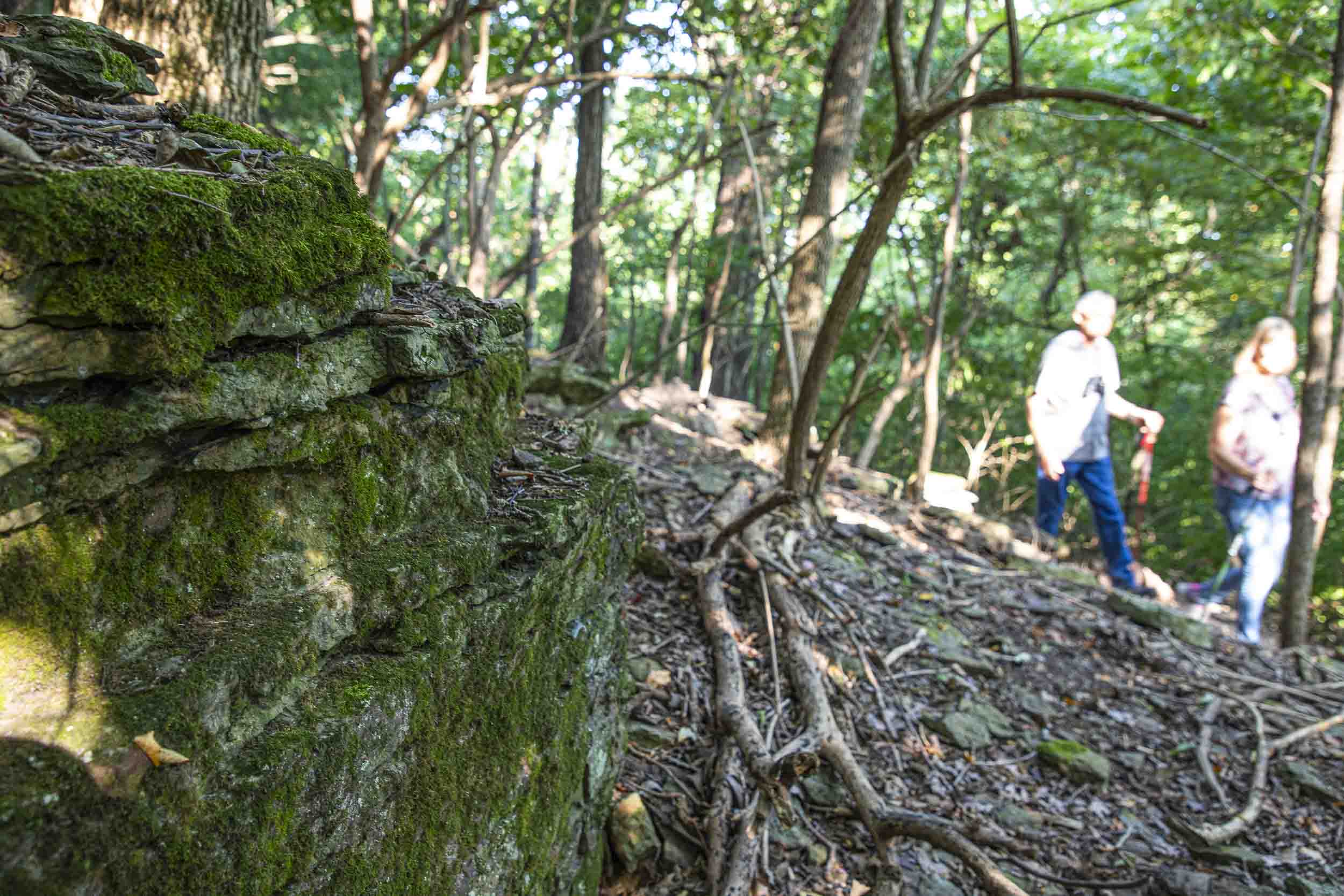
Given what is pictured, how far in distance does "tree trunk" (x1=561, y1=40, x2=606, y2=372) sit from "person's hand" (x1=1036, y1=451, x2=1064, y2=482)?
4.75 metres

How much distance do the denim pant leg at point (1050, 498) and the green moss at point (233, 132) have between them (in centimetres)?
560

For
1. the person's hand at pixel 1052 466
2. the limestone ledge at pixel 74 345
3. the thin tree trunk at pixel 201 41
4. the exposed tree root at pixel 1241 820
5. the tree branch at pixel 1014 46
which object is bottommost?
the exposed tree root at pixel 1241 820

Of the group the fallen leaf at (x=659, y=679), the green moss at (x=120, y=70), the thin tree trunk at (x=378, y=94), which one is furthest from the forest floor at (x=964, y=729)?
the green moss at (x=120, y=70)

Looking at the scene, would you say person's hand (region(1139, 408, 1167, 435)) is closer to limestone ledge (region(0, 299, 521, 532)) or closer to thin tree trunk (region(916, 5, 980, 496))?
thin tree trunk (region(916, 5, 980, 496))

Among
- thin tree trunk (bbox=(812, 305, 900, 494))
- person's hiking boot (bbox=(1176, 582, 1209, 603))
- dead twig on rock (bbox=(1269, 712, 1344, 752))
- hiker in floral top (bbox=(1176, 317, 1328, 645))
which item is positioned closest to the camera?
dead twig on rock (bbox=(1269, 712, 1344, 752))

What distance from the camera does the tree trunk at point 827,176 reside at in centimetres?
665

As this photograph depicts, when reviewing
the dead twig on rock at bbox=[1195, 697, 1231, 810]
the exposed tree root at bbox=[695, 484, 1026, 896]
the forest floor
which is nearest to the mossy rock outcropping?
the exposed tree root at bbox=[695, 484, 1026, 896]

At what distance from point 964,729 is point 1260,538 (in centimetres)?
349

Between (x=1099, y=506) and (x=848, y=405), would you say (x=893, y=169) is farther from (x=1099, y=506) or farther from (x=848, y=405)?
(x=1099, y=506)

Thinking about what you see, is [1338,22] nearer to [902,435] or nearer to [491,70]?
[491,70]

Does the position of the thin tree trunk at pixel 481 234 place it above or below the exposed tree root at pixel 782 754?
above

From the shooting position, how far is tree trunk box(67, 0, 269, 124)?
2945 mm

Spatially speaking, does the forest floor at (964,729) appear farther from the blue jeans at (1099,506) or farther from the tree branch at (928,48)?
the tree branch at (928,48)

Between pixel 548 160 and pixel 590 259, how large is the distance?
14.5m
